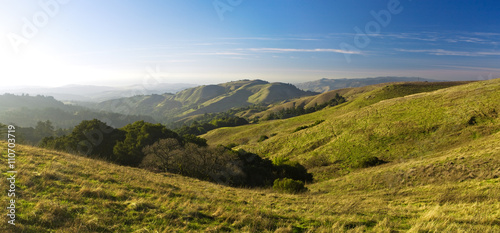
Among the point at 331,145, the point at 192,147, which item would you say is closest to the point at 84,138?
the point at 192,147

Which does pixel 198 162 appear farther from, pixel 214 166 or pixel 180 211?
pixel 180 211

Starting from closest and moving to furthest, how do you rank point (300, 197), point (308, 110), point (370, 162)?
point (300, 197) < point (370, 162) < point (308, 110)

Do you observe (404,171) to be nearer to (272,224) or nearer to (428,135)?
(428,135)

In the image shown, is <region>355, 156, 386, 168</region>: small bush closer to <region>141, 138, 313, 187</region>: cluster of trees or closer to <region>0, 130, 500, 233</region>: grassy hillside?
<region>141, 138, 313, 187</region>: cluster of trees

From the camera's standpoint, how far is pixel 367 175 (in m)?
22.7

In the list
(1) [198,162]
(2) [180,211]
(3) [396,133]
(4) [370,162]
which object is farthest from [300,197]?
(3) [396,133]

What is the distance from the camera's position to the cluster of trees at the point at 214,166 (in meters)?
26.9

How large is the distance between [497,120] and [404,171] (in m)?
17.9

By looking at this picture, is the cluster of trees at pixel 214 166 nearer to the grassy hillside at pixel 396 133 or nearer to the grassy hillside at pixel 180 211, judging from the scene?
the grassy hillside at pixel 396 133

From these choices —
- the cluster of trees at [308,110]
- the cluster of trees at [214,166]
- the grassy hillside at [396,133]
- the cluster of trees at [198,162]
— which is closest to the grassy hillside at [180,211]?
the cluster of trees at [214,166]

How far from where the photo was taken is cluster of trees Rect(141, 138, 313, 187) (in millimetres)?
26891

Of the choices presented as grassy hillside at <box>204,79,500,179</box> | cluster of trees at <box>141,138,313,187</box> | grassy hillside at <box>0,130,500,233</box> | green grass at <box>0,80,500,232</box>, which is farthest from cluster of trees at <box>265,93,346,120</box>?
grassy hillside at <box>0,130,500,233</box>

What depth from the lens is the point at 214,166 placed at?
27.9 m

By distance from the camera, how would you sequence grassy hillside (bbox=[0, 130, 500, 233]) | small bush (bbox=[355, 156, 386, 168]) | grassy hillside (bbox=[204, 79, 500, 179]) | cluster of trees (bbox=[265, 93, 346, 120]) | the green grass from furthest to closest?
cluster of trees (bbox=[265, 93, 346, 120]) → grassy hillside (bbox=[204, 79, 500, 179]) → small bush (bbox=[355, 156, 386, 168]) → the green grass → grassy hillside (bbox=[0, 130, 500, 233])
